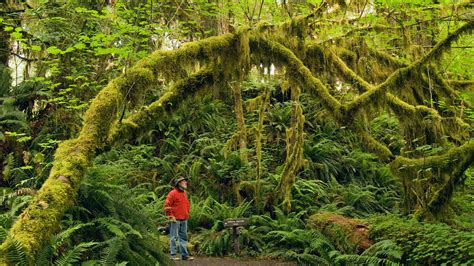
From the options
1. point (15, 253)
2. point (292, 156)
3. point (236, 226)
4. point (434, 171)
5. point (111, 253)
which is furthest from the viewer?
point (292, 156)

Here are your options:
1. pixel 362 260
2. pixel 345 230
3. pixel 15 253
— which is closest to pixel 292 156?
pixel 345 230

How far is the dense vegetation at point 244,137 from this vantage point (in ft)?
19.0

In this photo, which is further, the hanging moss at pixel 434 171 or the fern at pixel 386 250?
the fern at pixel 386 250

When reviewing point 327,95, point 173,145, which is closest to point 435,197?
point 327,95

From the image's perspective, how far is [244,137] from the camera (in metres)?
12.6

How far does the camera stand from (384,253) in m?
7.06

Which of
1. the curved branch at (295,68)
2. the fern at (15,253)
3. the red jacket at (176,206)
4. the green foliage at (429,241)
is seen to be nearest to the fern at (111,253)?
the fern at (15,253)

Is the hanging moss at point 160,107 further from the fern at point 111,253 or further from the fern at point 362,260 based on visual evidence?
the fern at point 362,260

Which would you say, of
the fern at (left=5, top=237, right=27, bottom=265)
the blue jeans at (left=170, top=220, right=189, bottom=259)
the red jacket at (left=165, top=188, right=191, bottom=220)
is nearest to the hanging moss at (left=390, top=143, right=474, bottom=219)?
the red jacket at (left=165, top=188, right=191, bottom=220)

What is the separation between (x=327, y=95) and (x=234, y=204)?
18.4 ft

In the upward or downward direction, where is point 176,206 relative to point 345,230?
upward

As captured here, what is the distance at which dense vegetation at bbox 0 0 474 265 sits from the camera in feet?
19.0

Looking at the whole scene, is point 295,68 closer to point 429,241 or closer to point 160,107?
point 160,107

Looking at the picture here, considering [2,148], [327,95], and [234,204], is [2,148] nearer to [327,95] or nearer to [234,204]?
[234,204]
